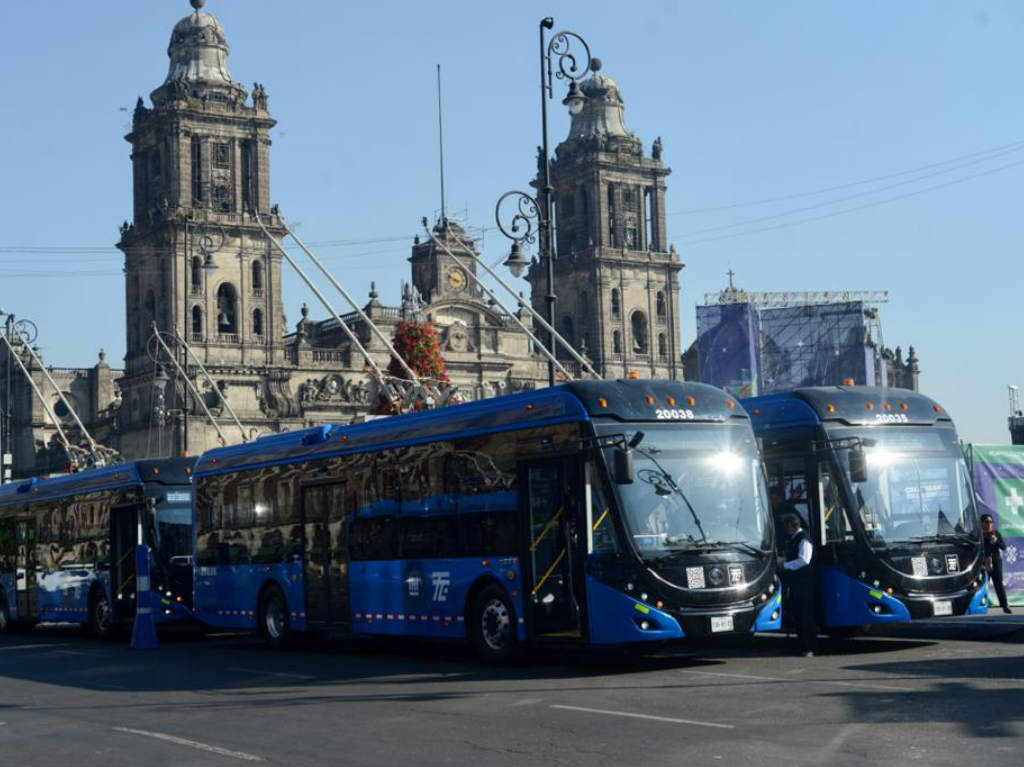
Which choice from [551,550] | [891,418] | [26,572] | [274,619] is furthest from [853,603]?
[26,572]

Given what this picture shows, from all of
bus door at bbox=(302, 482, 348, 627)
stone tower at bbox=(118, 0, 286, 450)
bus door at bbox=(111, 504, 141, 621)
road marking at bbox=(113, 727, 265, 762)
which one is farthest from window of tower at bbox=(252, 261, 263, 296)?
road marking at bbox=(113, 727, 265, 762)

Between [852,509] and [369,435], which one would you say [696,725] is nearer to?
[852,509]

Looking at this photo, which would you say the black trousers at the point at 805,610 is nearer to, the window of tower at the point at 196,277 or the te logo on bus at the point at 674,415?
the te logo on bus at the point at 674,415

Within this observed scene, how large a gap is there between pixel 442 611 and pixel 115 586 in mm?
8953

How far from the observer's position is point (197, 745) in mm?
11367

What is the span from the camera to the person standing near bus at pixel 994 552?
20.4 m

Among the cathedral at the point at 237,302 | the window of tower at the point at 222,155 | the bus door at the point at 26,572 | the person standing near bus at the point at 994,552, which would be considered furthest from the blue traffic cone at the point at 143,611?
the window of tower at the point at 222,155

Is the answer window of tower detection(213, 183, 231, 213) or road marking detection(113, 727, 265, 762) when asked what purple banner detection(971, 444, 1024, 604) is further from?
window of tower detection(213, 183, 231, 213)

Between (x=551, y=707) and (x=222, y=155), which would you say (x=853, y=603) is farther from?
(x=222, y=155)

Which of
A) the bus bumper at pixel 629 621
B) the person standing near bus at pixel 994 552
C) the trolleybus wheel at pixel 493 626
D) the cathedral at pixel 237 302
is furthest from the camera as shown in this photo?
the cathedral at pixel 237 302

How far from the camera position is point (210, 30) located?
86.1 metres

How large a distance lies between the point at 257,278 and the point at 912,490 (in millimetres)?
70123

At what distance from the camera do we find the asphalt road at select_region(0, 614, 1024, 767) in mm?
10477

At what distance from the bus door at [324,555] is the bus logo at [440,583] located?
210cm
